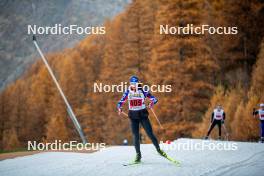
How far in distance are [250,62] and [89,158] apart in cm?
2487

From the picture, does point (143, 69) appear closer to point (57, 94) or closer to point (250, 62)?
point (250, 62)

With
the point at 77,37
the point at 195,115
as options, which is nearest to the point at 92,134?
the point at 195,115
